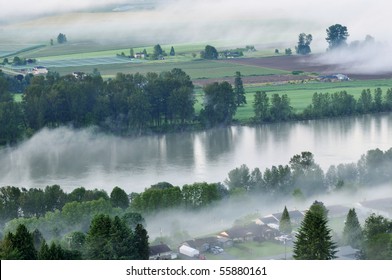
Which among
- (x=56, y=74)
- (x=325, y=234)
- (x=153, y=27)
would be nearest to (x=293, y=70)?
(x=153, y=27)

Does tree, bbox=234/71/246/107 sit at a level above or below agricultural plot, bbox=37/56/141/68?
below

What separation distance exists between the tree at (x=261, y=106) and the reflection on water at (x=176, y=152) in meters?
0.10

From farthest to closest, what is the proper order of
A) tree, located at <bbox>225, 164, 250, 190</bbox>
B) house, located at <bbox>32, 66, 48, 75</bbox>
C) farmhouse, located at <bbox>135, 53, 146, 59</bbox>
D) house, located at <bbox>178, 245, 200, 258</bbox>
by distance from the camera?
house, located at <bbox>32, 66, 48, 75</bbox> → farmhouse, located at <bbox>135, 53, 146, 59</bbox> → tree, located at <bbox>225, 164, 250, 190</bbox> → house, located at <bbox>178, 245, 200, 258</bbox>

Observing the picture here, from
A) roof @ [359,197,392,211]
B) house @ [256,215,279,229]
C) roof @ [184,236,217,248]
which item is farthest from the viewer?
roof @ [359,197,392,211]

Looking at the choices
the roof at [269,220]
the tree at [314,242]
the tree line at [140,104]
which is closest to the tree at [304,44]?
the tree line at [140,104]

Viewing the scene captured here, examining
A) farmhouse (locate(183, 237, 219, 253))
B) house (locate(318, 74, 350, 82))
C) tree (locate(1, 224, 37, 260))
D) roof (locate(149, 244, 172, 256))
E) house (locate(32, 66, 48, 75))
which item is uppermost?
house (locate(32, 66, 48, 75))

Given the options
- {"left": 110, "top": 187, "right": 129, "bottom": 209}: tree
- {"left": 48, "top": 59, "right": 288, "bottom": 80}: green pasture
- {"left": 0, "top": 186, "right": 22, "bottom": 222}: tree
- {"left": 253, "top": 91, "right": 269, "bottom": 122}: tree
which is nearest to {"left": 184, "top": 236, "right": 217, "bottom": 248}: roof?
{"left": 110, "top": 187, "right": 129, "bottom": 209}: tree

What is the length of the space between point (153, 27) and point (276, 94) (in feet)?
3.82

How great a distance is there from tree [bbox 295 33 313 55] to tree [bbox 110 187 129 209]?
1.71m

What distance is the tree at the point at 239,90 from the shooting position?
8.21 metres

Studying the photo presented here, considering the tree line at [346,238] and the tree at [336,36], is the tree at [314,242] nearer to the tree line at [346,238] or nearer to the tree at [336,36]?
the tree line at [346,238]

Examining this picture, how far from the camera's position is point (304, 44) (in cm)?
776

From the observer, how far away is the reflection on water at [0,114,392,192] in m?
7.38

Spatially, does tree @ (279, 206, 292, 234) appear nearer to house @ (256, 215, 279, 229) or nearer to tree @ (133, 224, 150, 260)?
house @ (256, 215, 279, 229)
